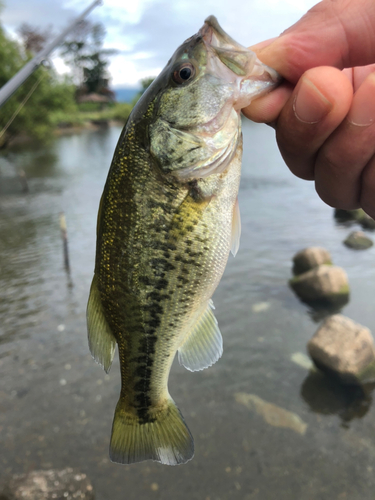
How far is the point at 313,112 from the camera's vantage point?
1.68 m

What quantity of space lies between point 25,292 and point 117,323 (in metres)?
9.04

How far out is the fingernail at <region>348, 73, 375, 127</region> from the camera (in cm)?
159

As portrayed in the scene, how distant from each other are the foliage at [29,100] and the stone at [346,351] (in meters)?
26.8

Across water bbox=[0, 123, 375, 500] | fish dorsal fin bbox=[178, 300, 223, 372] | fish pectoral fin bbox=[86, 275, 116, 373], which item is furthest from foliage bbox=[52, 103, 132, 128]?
fish dorsal fin bbox=[178, 300, 223, 372]

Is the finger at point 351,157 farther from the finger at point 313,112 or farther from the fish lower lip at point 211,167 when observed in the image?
the fish lower lip at point 211,167

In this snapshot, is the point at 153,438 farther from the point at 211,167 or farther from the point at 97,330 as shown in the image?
the point at 211,167

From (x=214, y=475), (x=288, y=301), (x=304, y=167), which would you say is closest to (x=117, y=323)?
(x=304, y=167)

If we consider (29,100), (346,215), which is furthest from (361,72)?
(29,100)

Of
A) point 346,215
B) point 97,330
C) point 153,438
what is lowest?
point 346,215

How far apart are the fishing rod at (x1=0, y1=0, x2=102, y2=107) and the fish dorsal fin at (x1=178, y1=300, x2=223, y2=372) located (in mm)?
3835

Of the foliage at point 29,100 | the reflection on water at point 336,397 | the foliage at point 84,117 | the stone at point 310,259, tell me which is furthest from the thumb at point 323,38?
the foliage at point 84,117

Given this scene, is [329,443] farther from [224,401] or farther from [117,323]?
[117,323]

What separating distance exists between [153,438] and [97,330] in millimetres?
683

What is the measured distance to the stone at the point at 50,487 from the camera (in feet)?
13.7
